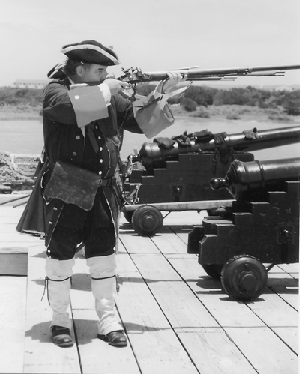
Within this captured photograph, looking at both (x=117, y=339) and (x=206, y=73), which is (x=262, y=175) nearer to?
(x=206, y=73)

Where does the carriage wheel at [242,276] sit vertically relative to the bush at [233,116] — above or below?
below

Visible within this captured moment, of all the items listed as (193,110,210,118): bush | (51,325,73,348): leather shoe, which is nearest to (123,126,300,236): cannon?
(193,110,210,118): bush

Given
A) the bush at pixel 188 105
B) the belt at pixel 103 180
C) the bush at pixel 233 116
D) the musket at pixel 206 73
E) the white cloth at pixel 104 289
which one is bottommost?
the white cloth at pixel 104 289

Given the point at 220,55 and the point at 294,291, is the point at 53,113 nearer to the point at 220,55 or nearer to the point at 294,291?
the point at 294,291

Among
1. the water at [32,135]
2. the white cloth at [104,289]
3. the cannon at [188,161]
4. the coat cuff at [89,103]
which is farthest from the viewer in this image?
the water at [32,135]

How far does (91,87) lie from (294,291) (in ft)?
7.28

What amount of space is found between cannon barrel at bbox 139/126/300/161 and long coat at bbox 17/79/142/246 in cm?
365

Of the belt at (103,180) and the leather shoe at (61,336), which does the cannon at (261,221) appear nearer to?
the belt at (103,180)

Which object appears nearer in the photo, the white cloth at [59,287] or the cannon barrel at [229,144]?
the white cloth at [59,287]

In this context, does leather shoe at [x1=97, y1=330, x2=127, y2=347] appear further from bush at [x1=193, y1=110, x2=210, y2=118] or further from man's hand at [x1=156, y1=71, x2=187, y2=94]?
bush at [x1=193, y1=110, x2=210, y2=118]

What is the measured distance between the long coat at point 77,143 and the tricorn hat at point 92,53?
17 centimetres

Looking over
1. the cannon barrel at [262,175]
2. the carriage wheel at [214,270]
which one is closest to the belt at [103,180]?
the cannon barrel at [262,175]

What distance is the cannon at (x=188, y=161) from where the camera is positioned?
25.5 ft

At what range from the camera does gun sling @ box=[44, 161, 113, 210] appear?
3939mm
